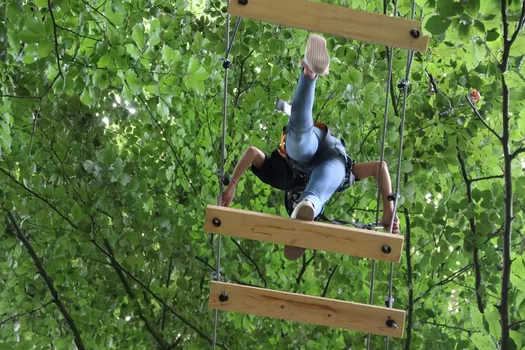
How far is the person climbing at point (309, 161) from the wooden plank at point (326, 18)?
0.23ft

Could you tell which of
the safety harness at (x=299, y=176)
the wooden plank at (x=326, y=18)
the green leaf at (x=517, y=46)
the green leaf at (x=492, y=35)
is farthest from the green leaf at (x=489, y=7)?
the safety harness at (x=299, y=176)

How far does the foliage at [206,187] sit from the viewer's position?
393 cm

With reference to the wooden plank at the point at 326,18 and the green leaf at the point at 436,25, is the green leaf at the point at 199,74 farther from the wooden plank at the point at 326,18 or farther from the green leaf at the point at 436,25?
the green leaf at the point at 436,25

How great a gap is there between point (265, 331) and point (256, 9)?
2.80 metres

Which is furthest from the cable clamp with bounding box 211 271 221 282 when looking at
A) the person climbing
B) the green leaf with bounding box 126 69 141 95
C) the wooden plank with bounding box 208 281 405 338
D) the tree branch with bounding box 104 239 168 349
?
the tree branch with bounding box 104 239 168 349

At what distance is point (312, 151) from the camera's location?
280 cm

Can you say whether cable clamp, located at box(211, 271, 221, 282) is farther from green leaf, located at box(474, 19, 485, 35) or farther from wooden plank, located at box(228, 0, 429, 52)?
green leaf, located at box(474, 19, 485, 35)

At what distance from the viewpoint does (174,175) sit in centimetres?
497

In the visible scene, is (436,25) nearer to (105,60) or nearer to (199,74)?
(199,74)

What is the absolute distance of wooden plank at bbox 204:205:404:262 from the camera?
2.57m

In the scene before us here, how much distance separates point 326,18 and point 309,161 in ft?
1.80

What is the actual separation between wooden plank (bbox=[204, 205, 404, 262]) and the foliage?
3.47 ft

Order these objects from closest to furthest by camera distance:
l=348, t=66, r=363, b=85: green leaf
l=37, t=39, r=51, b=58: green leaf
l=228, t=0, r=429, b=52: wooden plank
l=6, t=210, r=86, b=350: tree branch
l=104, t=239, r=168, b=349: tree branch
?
l=228, t=0, r=429, b=52: wooden plank < l=37, t=39, r=51, b=58: green leaf < l=348, t=66, r=363, b=85: green leaf < l=6, t=210, r=86, b=350: tree branch < l=104, t=239, r=168, b=349: tree branch

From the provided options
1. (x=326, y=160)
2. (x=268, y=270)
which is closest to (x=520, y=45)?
(x=326, y=160)
